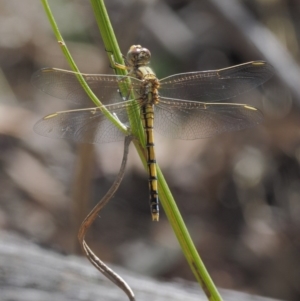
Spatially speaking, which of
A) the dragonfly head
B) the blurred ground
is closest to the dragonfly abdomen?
the dragonfly head

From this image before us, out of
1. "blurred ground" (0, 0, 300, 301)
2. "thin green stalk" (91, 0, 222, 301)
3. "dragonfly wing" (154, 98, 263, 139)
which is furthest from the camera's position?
"blurred ground" (0, 0, 300, 301)

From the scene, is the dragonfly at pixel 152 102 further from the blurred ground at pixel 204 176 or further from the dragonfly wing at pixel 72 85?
the blurred ground at pixel 204 176

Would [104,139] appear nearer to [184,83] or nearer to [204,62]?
[184,83]

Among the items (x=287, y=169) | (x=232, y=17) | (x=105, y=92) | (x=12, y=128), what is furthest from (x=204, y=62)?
(x=105, y=92)

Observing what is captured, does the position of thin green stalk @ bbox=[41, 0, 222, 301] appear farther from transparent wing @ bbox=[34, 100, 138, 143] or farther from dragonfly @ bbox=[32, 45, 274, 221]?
transparent wing @ bbox=[34, 100, 138, 143]

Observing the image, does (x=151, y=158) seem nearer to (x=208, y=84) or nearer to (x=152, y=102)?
(x=152, y=102)

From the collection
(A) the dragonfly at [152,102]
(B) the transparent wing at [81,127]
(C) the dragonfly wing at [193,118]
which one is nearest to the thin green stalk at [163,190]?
(A) the dragonfly at [152,102]
